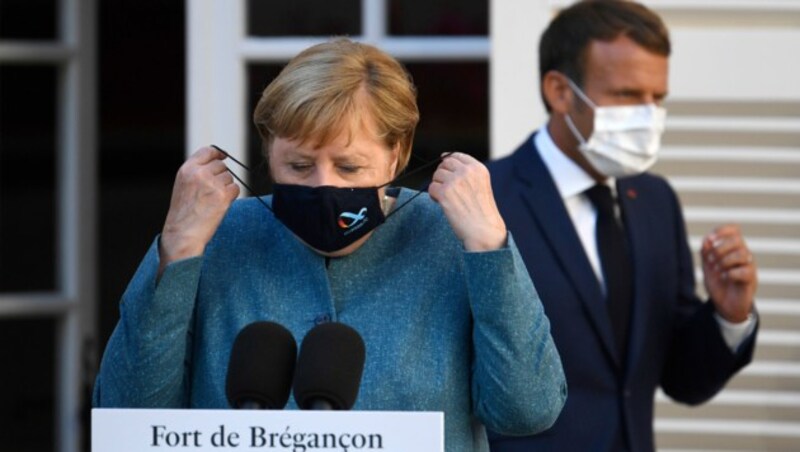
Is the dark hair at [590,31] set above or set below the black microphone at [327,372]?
above

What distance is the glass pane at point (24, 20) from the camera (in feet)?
16.2

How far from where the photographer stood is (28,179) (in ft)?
16.6

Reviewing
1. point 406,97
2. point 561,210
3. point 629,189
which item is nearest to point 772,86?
point 629,189

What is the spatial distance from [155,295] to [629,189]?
5.51 feet

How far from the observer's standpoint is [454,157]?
95.3 inches

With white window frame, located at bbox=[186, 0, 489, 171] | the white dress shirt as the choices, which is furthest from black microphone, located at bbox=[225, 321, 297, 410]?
white window frame, located at bbox=[186, 0, 489, 171]

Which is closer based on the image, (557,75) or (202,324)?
(202,324)

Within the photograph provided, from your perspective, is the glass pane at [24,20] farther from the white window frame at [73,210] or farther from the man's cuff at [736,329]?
the man's cuff at [736,329]

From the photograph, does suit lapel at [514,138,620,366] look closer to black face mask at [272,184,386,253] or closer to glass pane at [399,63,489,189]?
glass pane at [399,63,489,189]

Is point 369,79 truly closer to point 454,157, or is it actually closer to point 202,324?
point 454,157

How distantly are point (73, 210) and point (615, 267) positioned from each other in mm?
2149

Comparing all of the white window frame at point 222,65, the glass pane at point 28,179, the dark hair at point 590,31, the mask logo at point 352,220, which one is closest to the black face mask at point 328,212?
the mask logo at point 352,220

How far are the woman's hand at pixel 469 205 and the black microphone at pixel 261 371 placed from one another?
0.40 metres

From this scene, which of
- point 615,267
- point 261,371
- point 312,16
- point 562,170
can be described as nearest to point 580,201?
point 562,170
